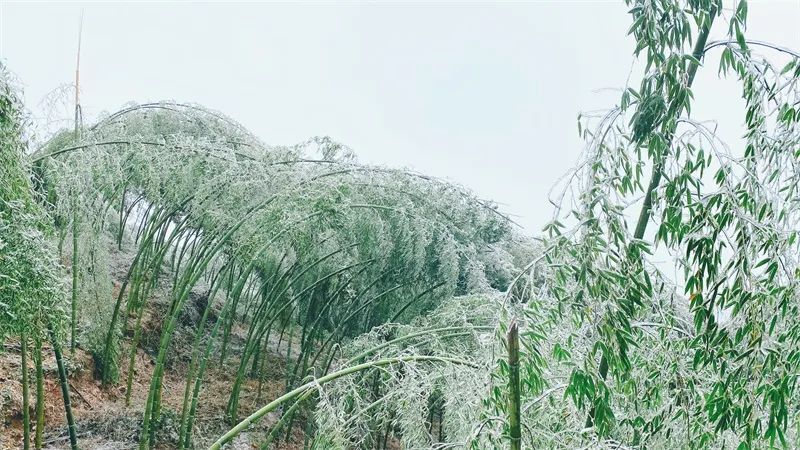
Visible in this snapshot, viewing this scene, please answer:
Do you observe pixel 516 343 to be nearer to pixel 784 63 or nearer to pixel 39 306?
pixel 784 63

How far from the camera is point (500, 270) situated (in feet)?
16.1

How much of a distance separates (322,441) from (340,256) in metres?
2.61

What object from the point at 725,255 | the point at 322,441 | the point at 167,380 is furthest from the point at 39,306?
the point at 167,380

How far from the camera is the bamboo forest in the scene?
158 centimetres

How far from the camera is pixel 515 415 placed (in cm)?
145

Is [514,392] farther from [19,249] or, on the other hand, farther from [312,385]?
[19,249]

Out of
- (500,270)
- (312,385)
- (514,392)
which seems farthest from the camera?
(500,270)

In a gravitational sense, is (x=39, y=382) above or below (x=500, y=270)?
below

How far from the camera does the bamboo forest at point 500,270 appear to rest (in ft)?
5.17

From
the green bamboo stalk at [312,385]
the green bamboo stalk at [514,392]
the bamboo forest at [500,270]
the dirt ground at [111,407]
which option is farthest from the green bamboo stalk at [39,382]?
the green bamboo stalk at [514,392]

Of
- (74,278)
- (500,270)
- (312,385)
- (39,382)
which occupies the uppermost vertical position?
(500,270)

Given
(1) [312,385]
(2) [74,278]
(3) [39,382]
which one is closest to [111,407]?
(2) [74,278]

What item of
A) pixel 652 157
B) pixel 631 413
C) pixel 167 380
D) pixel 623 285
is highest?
pixel 652 157

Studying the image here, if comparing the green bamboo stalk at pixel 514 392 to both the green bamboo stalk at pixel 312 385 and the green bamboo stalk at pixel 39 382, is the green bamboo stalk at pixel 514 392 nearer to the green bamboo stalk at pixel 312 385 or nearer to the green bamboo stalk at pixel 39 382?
the green bamboo stalk at pixel 312 385
